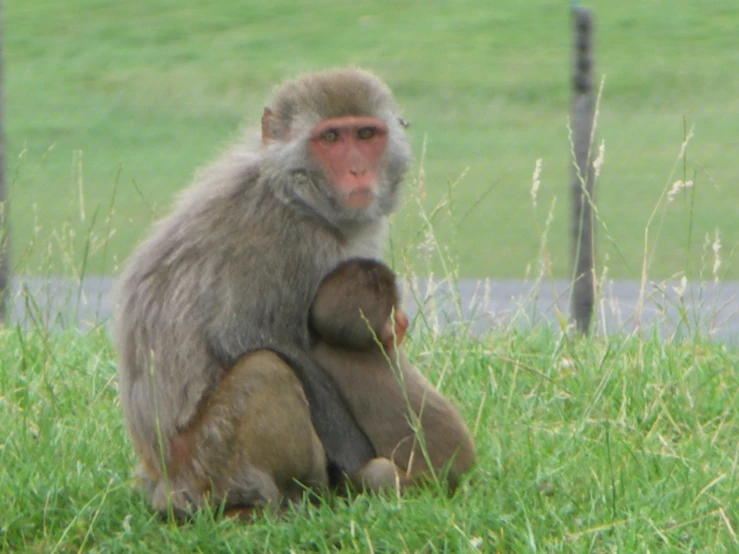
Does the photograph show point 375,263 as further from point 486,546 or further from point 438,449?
point 486,546

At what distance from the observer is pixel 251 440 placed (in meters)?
3.90

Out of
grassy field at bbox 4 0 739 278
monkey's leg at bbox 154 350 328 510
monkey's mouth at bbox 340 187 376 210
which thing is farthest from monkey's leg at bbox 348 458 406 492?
grassy field at bbox 4 0 739 278

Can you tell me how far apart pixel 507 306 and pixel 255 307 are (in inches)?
212

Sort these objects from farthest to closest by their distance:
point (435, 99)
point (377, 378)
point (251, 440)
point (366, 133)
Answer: point (435, 99)
point (366, 133)
point (377, 378)
point (251, 440)

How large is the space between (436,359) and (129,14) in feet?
52.2

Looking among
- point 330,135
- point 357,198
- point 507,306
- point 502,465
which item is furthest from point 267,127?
point 507,306

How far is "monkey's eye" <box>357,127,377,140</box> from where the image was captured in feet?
14.2

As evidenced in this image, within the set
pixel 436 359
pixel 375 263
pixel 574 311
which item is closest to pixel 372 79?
pixel 375 263

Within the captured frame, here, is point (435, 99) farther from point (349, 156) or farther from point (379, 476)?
point (379, 476)

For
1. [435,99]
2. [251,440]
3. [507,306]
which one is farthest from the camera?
[435,99]

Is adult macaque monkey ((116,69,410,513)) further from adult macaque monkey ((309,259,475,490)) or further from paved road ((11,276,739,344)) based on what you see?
paved road ((11,276,739,344))

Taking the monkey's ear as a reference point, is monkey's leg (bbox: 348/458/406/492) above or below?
below

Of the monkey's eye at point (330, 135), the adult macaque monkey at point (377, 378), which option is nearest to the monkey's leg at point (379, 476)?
Result: the adult macaque monkey at point (377, 378)

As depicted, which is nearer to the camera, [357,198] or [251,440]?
[251,440]
